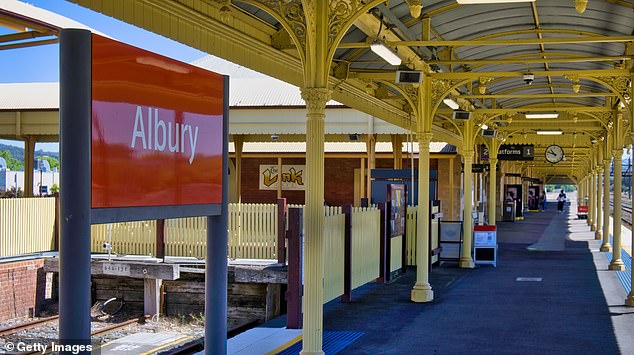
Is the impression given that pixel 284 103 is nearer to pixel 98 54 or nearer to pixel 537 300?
pixel 537 300

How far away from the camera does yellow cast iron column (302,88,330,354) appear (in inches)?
336

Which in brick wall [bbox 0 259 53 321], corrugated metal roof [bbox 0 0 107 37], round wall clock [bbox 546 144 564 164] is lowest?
brick wall [bbox 0 259 53 321]

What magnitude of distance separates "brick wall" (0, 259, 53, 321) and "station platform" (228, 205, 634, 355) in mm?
6735

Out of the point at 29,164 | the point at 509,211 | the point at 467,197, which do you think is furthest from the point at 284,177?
the point at 467,197

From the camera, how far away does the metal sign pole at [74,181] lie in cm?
320

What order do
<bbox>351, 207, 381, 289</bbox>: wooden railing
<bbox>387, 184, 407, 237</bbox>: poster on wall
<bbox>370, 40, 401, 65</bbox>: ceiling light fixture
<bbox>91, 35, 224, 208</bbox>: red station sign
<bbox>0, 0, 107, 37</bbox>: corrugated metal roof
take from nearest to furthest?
1. <bbox>91, 35, 224, 208</bbox>: red station sign
2. <bbox>370, 40, 401, 65</bbox>: ceiling light fixture
3. <bbox>351, 207, 381, 289</bbox>: wooden railing
4. <bbox>0, 0, 107, 37</bbox>: corrugated metal roof
5. <bbox>387, 184, 407, 237</bbox>: poster on wall

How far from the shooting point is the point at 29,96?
3192cm

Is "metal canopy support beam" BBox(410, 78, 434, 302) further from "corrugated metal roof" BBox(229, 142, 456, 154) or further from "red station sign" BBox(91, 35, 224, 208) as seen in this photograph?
"corrugated metal roof" BBox(229, 142, 456, 154)

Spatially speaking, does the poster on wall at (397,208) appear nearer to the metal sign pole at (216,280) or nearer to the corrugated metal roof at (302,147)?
the metal sign pole at (216,280)

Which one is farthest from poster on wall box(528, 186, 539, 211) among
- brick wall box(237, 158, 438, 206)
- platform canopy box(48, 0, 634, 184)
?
platform canopy box(48, 0, 634, 184)

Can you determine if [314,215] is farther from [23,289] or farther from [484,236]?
[484,236]

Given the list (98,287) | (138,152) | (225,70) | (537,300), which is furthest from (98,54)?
(225,70)

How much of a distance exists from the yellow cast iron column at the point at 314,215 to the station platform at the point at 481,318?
883 mm

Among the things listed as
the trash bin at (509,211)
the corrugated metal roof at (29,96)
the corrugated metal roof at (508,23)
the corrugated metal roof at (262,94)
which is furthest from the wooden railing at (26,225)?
the trash bin at (509,211)
